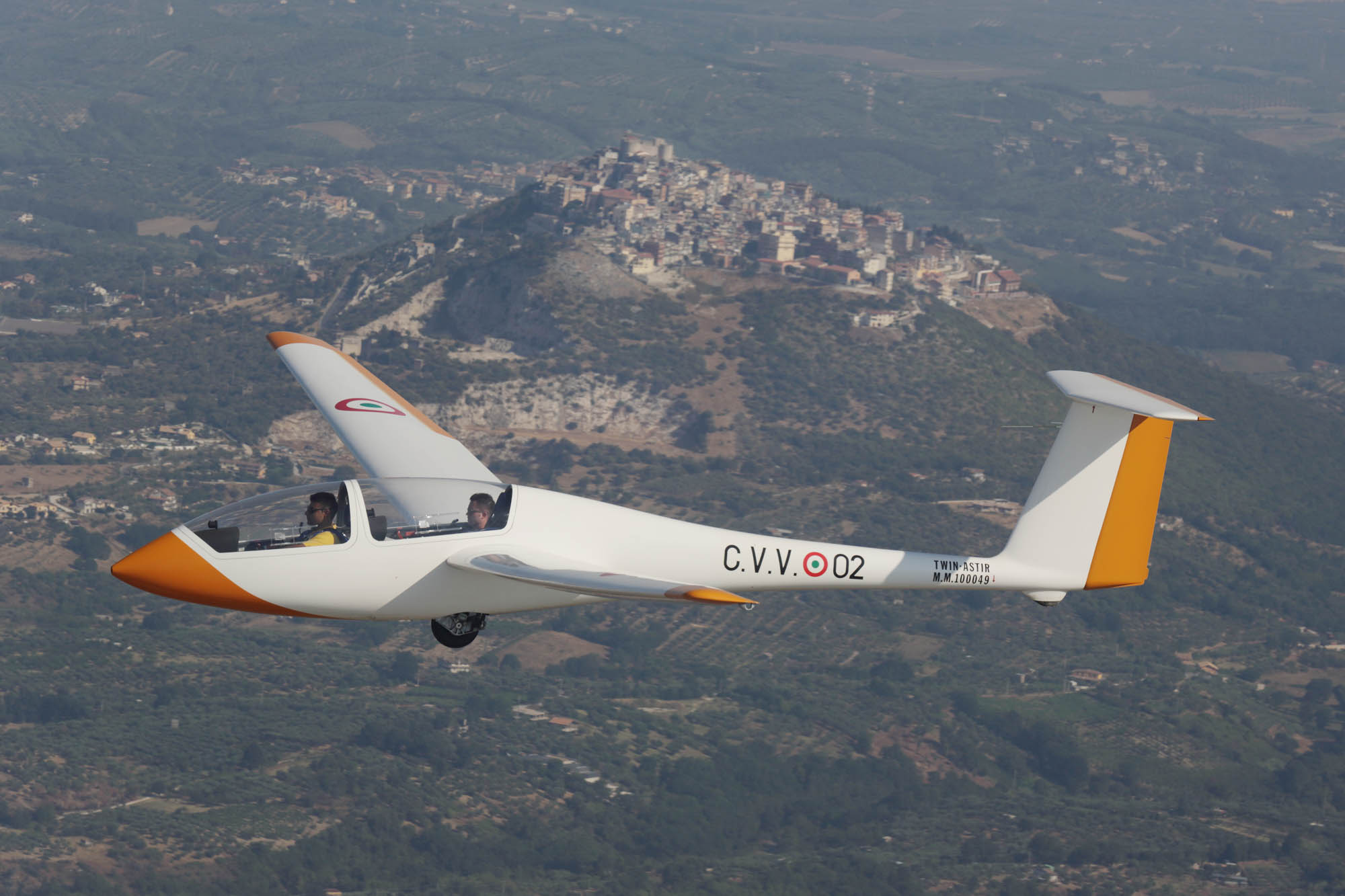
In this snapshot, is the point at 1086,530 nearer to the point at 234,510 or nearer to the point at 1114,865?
the point at 234,510

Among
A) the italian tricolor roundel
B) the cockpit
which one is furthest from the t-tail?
the italian tricolor roundel

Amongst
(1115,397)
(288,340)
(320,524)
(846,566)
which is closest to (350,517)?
(320,524)

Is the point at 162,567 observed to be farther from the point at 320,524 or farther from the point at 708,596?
the point at 708,596

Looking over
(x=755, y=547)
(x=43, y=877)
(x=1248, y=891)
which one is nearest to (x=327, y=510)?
(x=755, y=547)

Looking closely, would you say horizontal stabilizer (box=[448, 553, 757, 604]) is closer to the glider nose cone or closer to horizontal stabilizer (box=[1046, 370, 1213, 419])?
the glider nose cone

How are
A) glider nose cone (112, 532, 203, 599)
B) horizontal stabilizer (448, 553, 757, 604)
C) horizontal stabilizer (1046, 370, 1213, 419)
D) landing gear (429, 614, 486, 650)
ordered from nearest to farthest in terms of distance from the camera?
horizontal stabilizer (448, 553, 757, 604), glider nose cone (112, 532, 203, 599), horizontal stabilizer (1046, 370, 1213, 419), landing gear (429, 614, 486, 650)

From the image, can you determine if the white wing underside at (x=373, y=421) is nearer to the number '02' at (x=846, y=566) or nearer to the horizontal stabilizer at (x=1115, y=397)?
the number '02' at (x=846, y=566)

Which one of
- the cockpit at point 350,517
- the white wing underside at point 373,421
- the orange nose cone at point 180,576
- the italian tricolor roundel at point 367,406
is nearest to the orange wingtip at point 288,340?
the white wing underside at point 373,421
